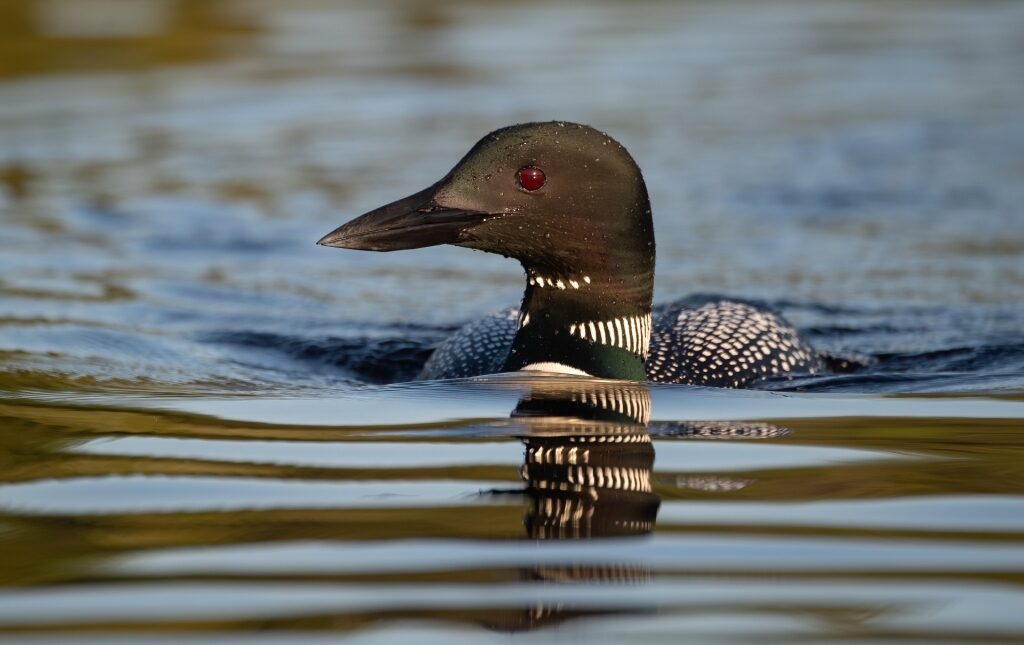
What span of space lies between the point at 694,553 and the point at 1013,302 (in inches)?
195

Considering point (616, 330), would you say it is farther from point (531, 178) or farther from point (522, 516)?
point (522, 516)

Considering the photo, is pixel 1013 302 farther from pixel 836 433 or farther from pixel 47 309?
pixel 47 309

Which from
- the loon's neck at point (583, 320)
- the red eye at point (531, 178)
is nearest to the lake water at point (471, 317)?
the loon's neck at point (583, 320)

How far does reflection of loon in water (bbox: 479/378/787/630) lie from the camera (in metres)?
3.00

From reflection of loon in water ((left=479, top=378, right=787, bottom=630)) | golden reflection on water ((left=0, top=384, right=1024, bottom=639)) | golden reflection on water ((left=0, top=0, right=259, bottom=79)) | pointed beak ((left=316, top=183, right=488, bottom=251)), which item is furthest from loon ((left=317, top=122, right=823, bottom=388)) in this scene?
golden reflection on water ((left=0, top=0, right=259, bottom=79))

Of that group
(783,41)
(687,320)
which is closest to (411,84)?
(783,41)

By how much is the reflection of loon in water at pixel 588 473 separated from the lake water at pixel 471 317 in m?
0.01

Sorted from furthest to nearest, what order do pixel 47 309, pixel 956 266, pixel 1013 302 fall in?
pixel 956 266 → pixel 1013 302 → pixel 47 309

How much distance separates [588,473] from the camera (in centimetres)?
379

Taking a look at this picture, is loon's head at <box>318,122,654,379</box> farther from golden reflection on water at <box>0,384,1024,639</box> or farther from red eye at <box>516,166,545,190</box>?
golden reflection on water at <box>0,384,1024,639</box>

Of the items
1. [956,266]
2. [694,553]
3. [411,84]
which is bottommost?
[694,553]

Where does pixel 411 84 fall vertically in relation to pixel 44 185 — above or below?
above

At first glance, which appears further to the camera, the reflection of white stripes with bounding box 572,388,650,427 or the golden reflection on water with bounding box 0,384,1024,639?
the reflection of white stripes with bounding box 572,388,650,427

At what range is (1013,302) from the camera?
7688 mm
